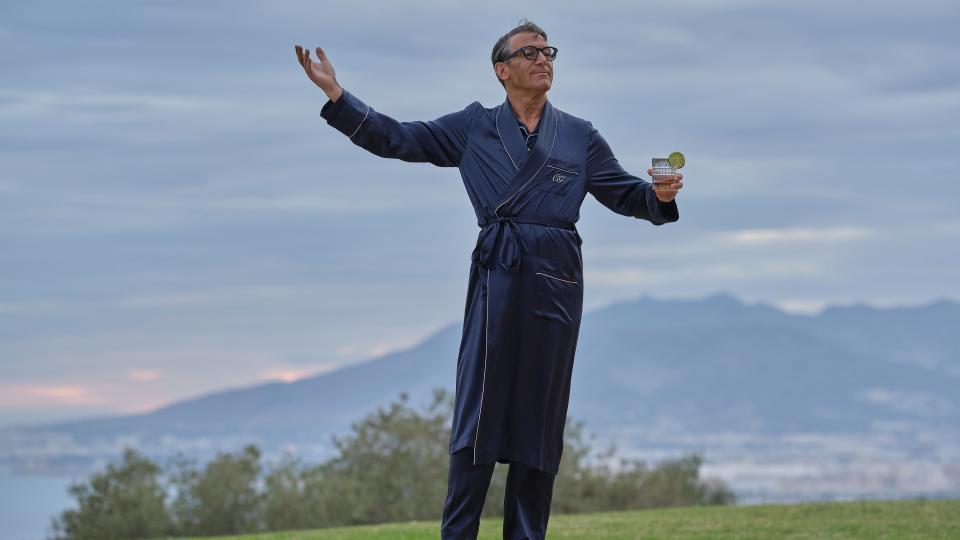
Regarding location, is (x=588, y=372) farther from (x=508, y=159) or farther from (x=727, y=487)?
(x=508, y=159)

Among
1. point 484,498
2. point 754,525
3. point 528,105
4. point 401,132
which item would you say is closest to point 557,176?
point 528,105

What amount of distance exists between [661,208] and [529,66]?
3.29 ft

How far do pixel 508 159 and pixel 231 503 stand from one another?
2069 cm

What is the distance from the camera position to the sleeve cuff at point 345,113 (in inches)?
263

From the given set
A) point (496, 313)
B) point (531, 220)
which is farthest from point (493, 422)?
point (531, 220)

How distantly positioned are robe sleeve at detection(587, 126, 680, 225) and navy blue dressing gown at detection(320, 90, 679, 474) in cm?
1

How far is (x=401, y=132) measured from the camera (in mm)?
6836

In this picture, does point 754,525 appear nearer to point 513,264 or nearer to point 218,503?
point 513,264

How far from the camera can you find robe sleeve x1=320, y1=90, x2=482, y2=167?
264 inches

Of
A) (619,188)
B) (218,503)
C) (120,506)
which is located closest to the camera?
(619,188)

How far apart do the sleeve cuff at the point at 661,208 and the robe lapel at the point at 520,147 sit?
59 centimetres

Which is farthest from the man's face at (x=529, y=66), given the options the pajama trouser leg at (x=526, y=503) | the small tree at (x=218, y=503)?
the small tree at (x=218, y=503)

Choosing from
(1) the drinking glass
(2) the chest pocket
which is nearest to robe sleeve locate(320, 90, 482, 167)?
(2) the chest pocket

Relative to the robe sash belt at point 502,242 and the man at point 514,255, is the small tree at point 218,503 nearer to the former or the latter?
the man at point 514,255
